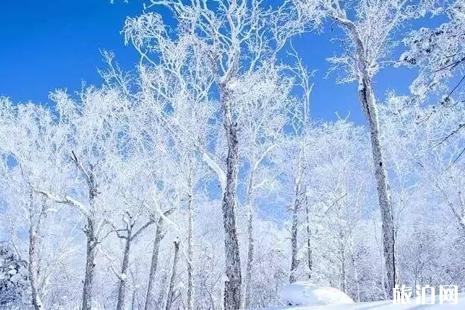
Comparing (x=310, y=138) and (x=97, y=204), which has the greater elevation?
(x=310, y=138)

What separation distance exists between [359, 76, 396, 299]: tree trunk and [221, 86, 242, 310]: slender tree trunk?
359 cm

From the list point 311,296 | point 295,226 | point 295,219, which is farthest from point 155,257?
point 311,296

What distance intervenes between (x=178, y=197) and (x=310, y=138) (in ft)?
24.3

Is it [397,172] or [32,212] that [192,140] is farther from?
[397,172]

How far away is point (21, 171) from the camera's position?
780 inches

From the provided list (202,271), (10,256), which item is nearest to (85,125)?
(10,256)

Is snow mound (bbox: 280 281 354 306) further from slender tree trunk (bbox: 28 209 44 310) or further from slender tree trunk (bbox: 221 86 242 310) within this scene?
slender tree trunk (bbox: 28 209 44 310)

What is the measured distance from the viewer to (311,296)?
22.7 feet

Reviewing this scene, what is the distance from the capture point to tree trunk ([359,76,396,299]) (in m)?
10.8

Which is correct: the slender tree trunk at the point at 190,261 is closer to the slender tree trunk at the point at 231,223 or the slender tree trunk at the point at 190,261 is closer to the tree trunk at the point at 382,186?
the slender tree trunk at the point at 231,223

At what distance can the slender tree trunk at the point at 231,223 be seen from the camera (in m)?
10.6

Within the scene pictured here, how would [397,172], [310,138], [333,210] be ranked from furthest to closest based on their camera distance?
[333,210] → [397,172] → [310,138]

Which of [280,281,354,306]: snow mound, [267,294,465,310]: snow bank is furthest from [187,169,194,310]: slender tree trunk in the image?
[267,294,465,310]: snow bank

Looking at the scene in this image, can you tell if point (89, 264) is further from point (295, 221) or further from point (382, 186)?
point (382, 186)
